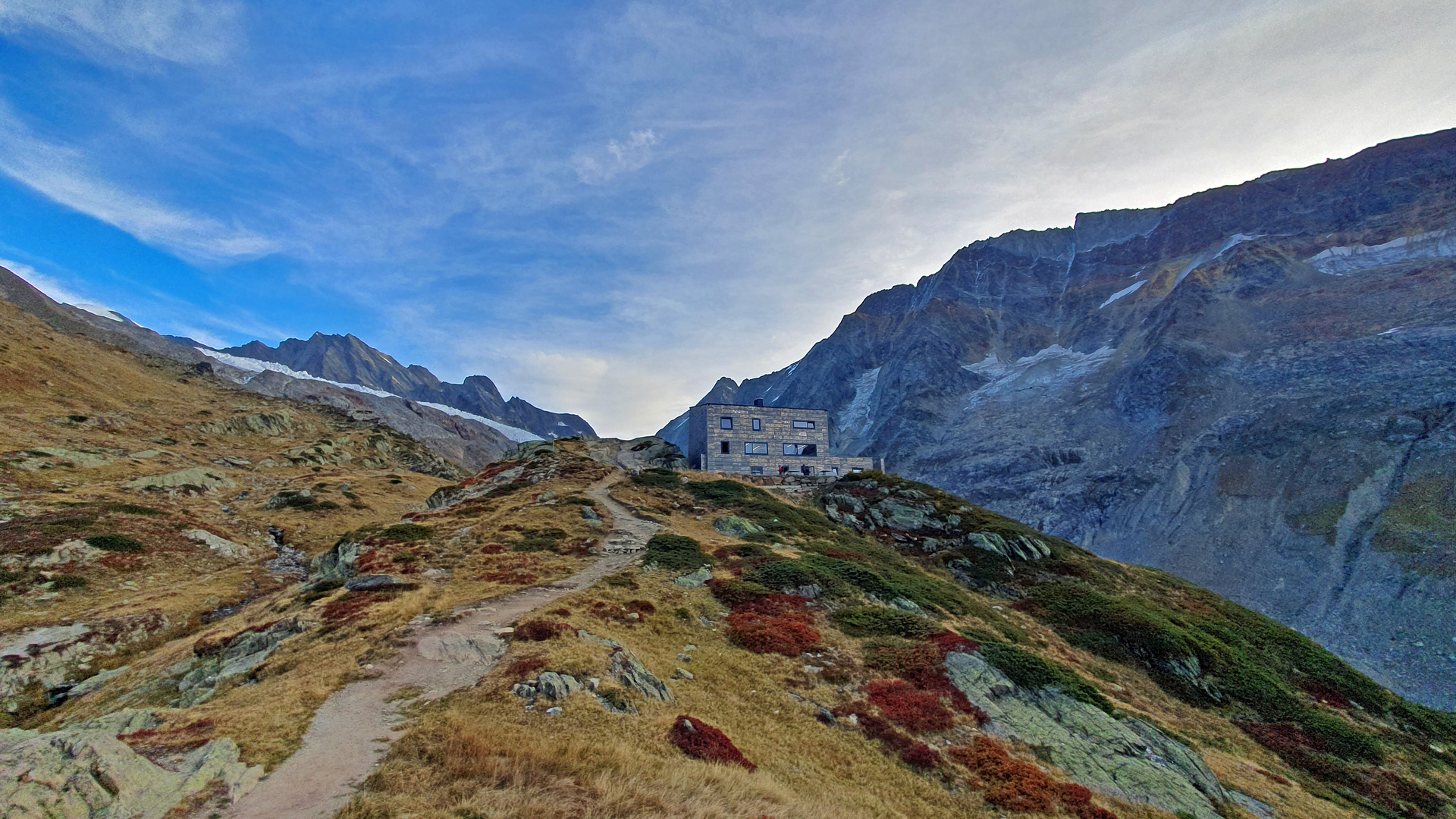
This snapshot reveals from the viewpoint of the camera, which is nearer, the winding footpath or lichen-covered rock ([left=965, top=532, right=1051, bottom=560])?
the winding footpath

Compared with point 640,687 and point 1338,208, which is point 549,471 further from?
point 1338,208

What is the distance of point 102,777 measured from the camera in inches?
407

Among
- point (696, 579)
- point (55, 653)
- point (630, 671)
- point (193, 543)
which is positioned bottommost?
point (696, 579)

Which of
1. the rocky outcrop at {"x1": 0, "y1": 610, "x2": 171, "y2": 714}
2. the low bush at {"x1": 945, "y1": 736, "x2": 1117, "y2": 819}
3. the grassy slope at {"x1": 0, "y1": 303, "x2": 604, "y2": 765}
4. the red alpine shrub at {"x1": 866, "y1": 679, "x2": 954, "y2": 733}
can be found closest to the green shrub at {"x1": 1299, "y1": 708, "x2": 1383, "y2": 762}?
the low bush at {"x1": 945, "y1": 736, "x2": 1117, "y2": 819}

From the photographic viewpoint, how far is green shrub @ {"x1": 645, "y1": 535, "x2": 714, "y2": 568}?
36656 mm

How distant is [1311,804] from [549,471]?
6147 centimetres

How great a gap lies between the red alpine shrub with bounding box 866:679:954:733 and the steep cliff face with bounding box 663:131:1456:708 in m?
73.5

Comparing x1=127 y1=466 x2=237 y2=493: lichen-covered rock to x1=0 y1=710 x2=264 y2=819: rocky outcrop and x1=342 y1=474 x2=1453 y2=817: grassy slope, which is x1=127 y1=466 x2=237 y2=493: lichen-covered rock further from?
x1=0 y1=710 x2=264 y2=819: rocky outcrop

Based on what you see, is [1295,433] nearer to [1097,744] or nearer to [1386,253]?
[1386,253]

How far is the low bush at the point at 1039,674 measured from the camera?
2416 cm

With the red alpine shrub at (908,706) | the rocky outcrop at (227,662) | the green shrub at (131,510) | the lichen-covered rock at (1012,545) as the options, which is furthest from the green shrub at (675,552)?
the green shrub at (131,510)

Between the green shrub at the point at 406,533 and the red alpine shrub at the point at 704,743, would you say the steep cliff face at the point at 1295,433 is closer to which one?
the red alpine shrub at the point at 704,743

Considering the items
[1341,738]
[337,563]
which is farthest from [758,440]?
[1341,738]

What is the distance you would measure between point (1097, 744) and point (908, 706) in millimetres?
6943
